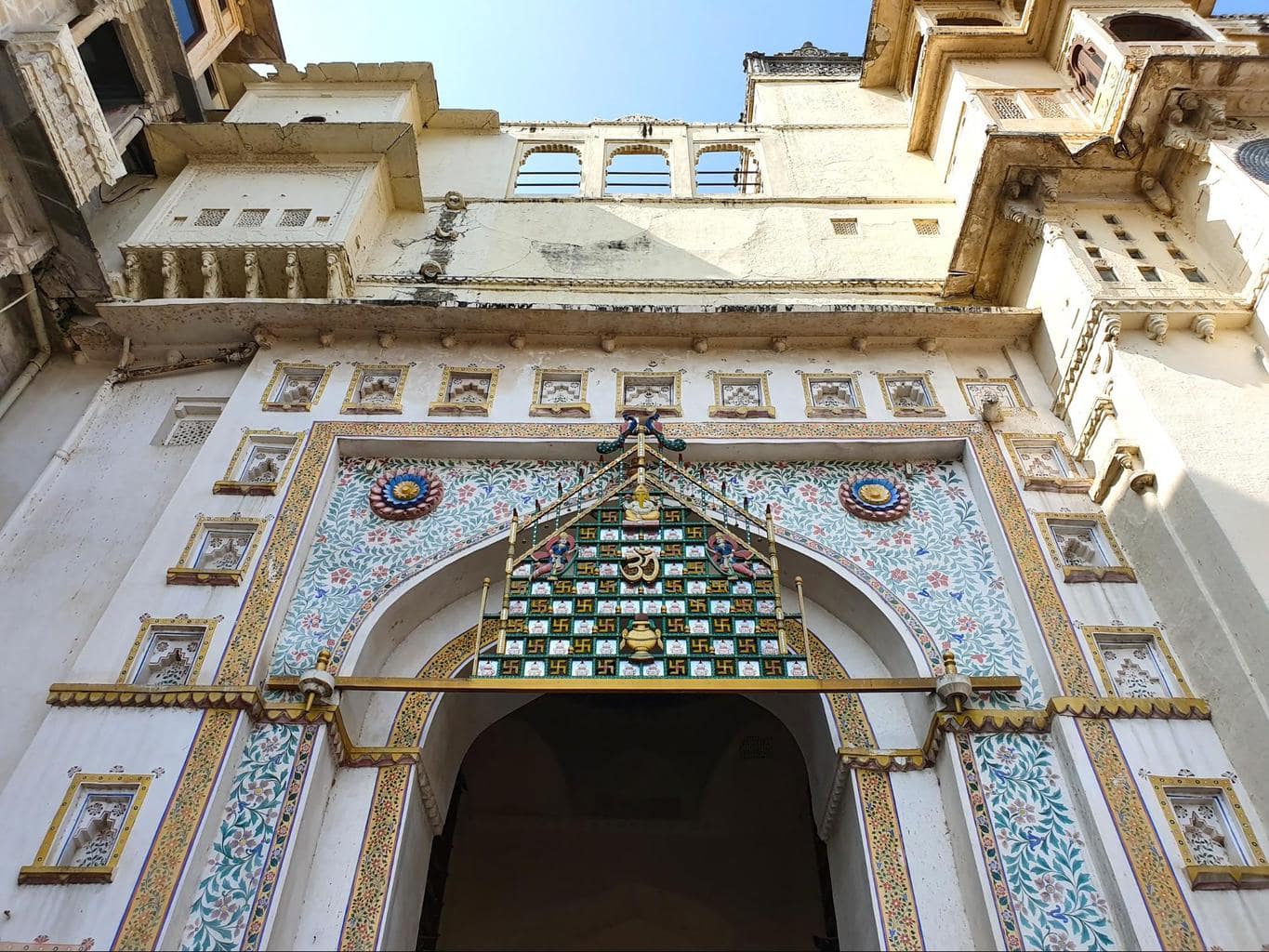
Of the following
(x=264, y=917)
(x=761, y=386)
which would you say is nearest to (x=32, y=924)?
(x=264, y=917)

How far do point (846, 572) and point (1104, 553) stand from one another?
6.19 feet

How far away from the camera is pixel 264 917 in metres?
Result: 5.36

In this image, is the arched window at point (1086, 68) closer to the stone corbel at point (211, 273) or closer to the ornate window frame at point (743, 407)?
the ornate window frame at point (743, 407)

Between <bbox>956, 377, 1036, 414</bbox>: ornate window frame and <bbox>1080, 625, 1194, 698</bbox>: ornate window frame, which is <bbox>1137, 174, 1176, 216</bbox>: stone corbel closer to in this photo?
<bbox>956, 377, 1036, 414</bbox>: ornate window frame

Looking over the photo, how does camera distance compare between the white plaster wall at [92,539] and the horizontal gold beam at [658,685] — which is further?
the white plaster wall at [92,539]

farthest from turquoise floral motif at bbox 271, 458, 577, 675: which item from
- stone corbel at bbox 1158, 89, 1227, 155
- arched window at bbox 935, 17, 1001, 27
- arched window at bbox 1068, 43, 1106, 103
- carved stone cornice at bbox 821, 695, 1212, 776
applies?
arched window at bbox 935, 17, 1001, 27

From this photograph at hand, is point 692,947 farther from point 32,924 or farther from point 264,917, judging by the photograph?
point 32,924

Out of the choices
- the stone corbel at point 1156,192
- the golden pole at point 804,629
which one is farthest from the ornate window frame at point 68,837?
the stone corbel at point 1156,192

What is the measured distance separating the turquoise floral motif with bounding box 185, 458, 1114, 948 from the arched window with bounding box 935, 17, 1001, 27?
290 inches

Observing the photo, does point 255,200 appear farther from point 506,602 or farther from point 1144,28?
point 1144,28

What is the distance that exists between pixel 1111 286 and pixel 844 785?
475 cm

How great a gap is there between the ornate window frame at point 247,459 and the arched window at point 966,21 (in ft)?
32.3

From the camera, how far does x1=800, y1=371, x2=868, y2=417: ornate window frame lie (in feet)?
28.1

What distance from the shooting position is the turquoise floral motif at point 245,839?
5.33 metres
